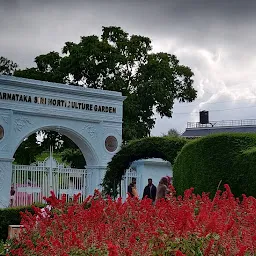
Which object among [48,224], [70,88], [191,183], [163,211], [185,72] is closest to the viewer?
[163,211]

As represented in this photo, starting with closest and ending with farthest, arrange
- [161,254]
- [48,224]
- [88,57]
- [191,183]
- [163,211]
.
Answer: [161,254] → [163,211] → [48,224] → [191,183] → [88,57]

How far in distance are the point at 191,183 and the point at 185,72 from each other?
865 inches

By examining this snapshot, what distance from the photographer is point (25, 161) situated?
30.4 meters

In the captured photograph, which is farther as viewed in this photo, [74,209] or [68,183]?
[68,183]

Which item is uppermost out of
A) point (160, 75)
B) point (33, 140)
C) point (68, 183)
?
point (160, 75)

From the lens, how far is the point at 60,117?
70.4 ft

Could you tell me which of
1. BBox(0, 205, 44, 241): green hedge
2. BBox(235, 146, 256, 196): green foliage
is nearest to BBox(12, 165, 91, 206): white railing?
BBox(0, 205, 44, 241): green hedge

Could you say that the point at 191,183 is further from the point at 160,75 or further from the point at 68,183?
the point at 160,75

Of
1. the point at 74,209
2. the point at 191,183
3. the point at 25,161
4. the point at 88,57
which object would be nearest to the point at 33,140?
the point at 25,161

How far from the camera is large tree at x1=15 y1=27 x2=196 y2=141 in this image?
29.7m

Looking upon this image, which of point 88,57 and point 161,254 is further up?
point 88,57

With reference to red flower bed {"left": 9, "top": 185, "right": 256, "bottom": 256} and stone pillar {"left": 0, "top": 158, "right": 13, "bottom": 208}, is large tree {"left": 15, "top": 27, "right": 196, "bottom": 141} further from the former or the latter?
red flower bed {"left": 9, "top": 185, "right": 256, "bottom": 256}

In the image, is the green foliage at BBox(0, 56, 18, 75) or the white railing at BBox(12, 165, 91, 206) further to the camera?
the green foliage at BBox(0, 56, 18, 75)

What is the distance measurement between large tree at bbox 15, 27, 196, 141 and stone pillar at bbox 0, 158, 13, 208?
962 cm
